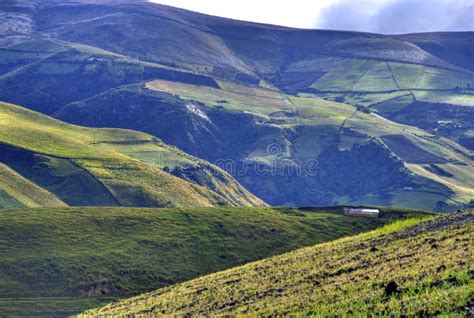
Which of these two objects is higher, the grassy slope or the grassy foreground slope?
the grassy foreground slope

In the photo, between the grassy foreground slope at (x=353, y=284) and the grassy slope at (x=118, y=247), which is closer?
the grassy foreground slope at (x=353, y=284)

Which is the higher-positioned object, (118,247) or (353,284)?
(353,284)

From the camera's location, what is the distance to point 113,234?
567ft

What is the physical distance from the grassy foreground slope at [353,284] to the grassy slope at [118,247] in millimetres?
30765

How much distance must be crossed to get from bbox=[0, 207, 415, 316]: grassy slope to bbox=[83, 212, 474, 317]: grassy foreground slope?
1211 inches

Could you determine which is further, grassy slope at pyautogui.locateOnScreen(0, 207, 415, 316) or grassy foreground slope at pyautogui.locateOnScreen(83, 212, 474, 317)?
grassy slope at pyautogui.locateOnScreen(0, 207, 415, 316)

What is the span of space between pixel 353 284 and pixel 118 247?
10294 centimetres

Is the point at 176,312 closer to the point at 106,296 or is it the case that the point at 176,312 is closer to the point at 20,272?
the point at 106,296

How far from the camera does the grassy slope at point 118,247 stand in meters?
138

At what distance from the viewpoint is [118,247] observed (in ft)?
533

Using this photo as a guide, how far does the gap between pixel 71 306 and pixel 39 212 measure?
209 ft

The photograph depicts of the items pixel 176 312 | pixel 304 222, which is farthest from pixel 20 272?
pixel 304 222

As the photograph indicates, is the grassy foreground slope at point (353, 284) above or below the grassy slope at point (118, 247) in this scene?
above

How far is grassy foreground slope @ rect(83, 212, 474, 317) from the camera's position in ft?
172
